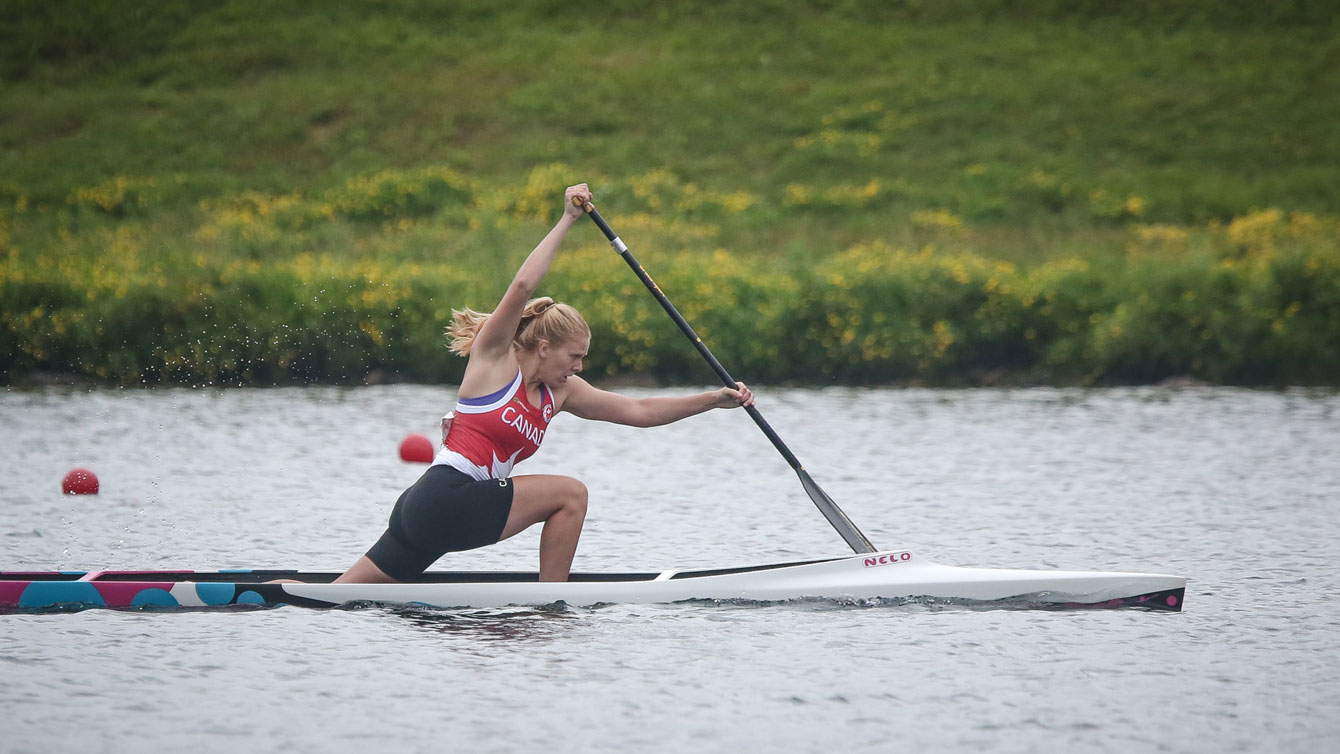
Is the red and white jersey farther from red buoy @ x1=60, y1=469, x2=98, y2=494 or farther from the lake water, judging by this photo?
red buoy @ x1=60, y1=469, x2=98, y2=494

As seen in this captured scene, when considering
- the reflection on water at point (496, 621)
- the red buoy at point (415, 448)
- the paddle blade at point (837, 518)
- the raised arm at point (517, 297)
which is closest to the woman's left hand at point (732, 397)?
the paddle blade at point (837, 518)

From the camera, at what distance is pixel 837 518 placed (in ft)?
26.5

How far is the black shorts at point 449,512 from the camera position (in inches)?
282

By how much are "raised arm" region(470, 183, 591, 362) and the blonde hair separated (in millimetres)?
70

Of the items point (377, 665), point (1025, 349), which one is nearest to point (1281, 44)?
point (1025, 349)

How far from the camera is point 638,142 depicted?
32.1 metres

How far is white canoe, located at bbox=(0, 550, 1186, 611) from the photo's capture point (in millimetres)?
7461

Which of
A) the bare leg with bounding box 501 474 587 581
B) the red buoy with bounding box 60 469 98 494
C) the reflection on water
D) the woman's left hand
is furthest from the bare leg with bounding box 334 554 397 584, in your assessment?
the red buoy with bounding box 60 469 98 494

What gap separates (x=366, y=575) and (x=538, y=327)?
1.49 metres

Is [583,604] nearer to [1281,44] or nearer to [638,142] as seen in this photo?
[638,142]

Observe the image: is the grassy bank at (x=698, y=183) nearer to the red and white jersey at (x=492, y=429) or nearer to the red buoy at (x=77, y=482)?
the red buoy at (x=77, y=482)

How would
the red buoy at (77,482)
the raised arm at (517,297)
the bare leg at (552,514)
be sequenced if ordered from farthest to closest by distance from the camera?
the red buoy at (77,482) < the bare leg at (552,514) < the raised arm at (517,297)

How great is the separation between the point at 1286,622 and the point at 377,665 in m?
4.27

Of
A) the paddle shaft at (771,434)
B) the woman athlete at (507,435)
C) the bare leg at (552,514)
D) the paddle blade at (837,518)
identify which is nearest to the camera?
the woman athlete at (507,435)
